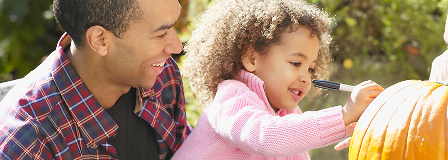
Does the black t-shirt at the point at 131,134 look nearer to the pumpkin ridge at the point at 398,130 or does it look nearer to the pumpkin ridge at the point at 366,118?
the pumpkin ridge at the point at 366,118

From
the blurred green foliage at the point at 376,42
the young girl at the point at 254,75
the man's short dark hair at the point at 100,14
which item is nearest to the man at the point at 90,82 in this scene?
the man's short dark hair at the point at 100,14

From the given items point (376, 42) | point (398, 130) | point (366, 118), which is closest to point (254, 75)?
point (366, 118)

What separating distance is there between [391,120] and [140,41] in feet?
3.07

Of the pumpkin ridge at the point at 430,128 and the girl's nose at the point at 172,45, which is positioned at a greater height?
the girl's nose at the point at 172,45

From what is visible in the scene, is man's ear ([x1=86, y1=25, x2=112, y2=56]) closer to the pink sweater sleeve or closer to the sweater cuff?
the pink sweater sleeve

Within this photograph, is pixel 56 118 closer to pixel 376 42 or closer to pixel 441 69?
pixel 441 69

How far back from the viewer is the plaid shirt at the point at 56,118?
142 centimetres

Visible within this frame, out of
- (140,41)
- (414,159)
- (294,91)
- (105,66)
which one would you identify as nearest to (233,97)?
(294,91)

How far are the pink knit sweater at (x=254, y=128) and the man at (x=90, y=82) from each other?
0.30m

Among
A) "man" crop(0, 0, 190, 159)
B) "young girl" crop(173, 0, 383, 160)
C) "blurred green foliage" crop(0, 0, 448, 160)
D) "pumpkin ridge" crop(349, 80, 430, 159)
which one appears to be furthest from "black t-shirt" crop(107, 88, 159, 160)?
"pumpkin ridge" crop(349, 80, 430, 159)

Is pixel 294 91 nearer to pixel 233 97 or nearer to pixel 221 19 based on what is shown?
pixel 233 97

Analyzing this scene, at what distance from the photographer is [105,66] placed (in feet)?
5.34

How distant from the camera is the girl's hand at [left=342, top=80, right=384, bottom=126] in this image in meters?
1.19

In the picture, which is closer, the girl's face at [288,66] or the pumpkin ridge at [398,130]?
the pumpkin ridge at [398,130]
